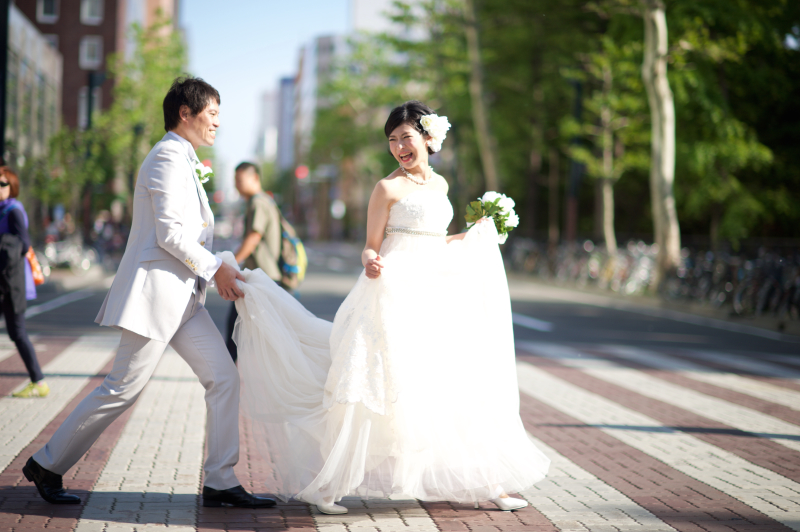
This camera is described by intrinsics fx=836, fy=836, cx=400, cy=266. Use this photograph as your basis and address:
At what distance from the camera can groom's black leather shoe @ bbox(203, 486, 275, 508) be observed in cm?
414

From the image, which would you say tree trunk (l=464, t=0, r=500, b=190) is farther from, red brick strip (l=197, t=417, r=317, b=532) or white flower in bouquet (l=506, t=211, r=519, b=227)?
red brick strip (l=197, t=417, r=317, b=532)

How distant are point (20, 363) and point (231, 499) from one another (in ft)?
17.8

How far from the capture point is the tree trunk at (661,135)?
22016mm

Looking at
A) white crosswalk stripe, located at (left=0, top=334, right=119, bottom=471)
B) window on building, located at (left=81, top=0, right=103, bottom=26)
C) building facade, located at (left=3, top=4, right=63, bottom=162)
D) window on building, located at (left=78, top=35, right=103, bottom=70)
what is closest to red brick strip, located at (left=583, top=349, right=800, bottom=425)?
white crosswalk stripe, located at (left=0, top=334, right=119, bottom=471)

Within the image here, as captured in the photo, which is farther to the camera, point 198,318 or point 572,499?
point 572,499

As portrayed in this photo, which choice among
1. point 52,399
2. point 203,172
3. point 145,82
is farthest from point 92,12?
point 203,172

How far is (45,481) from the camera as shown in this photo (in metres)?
4.07

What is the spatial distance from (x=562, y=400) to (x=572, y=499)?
122 inches

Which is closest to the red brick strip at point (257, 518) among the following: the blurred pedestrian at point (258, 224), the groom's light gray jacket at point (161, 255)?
the groom's light gray jacket at point (161, 255)

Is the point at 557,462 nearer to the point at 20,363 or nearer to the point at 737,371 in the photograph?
the point at 737,371

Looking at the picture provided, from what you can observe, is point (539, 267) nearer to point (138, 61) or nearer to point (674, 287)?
point (674, 287)

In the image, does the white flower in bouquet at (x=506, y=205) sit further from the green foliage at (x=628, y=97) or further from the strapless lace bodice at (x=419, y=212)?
the green foliage at (x=628, y=97)

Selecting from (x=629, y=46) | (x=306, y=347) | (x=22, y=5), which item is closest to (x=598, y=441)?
(x=306, y=347)

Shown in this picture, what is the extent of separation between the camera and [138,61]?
41156mm
